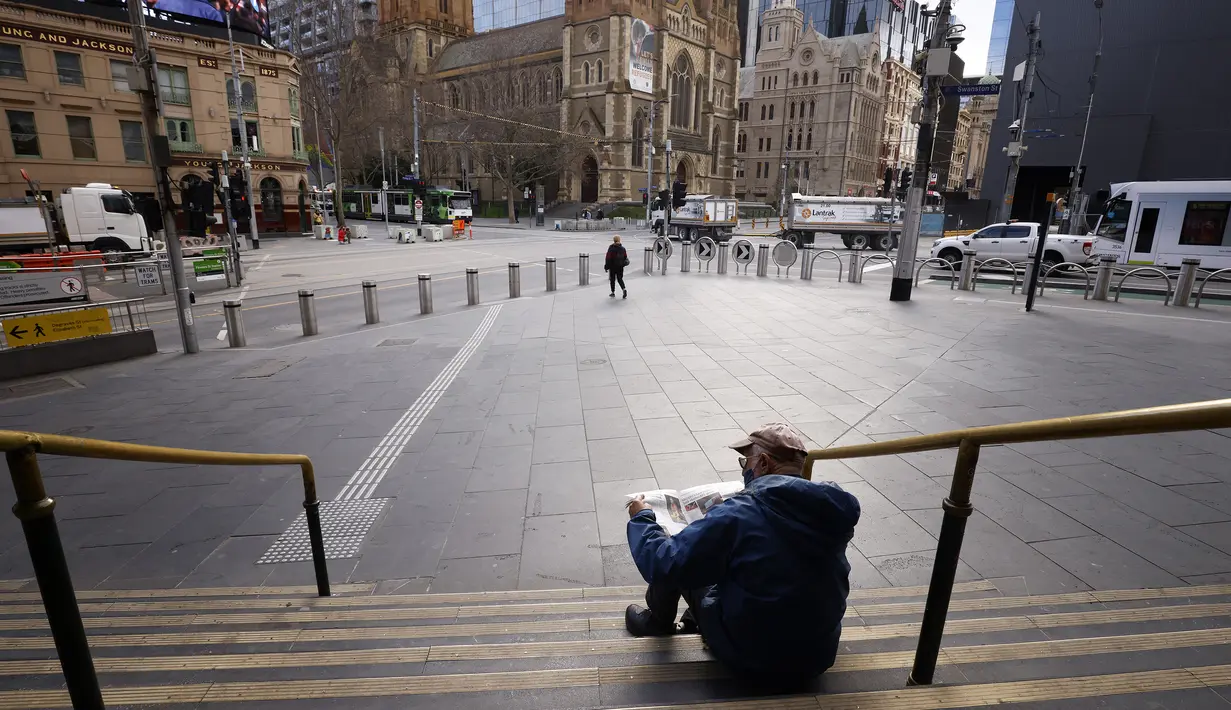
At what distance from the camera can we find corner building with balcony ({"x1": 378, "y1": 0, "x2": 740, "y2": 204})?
5894 cm

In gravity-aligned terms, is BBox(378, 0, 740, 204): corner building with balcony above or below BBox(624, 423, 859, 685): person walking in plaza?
above

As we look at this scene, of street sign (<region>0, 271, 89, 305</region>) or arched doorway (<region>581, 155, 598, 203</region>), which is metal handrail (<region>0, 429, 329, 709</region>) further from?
arched doorway (<region>581, 155, 598, 203</region>)

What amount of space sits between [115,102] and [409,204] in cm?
2210

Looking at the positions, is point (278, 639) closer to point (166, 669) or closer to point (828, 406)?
point (166, 669)

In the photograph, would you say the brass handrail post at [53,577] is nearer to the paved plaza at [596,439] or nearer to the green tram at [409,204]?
the paved plaza at [596,439]

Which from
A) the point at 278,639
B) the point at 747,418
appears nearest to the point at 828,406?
the point at 747,418

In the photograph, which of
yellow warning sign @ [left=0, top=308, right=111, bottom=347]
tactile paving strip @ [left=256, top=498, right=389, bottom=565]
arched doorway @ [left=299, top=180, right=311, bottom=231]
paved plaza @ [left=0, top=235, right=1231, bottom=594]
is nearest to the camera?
paved plaza @ [left=0, top=235, right=1231, bottom=594]

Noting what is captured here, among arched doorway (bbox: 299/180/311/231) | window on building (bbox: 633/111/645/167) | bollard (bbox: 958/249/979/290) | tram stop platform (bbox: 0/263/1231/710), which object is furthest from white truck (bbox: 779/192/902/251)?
window on building (bbox: 633/111/645/167)

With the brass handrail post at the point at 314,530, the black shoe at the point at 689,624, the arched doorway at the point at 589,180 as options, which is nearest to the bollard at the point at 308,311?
the brass handrail post at the point at 314,530

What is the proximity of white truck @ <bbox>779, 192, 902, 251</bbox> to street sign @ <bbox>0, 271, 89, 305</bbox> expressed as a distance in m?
27.2

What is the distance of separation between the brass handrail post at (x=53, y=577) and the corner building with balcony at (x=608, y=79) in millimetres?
53106

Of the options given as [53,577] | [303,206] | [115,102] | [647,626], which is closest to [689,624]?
[647,626]

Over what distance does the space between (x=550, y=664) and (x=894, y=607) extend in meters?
1.75

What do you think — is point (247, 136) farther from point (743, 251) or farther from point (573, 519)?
point (573, 519)
